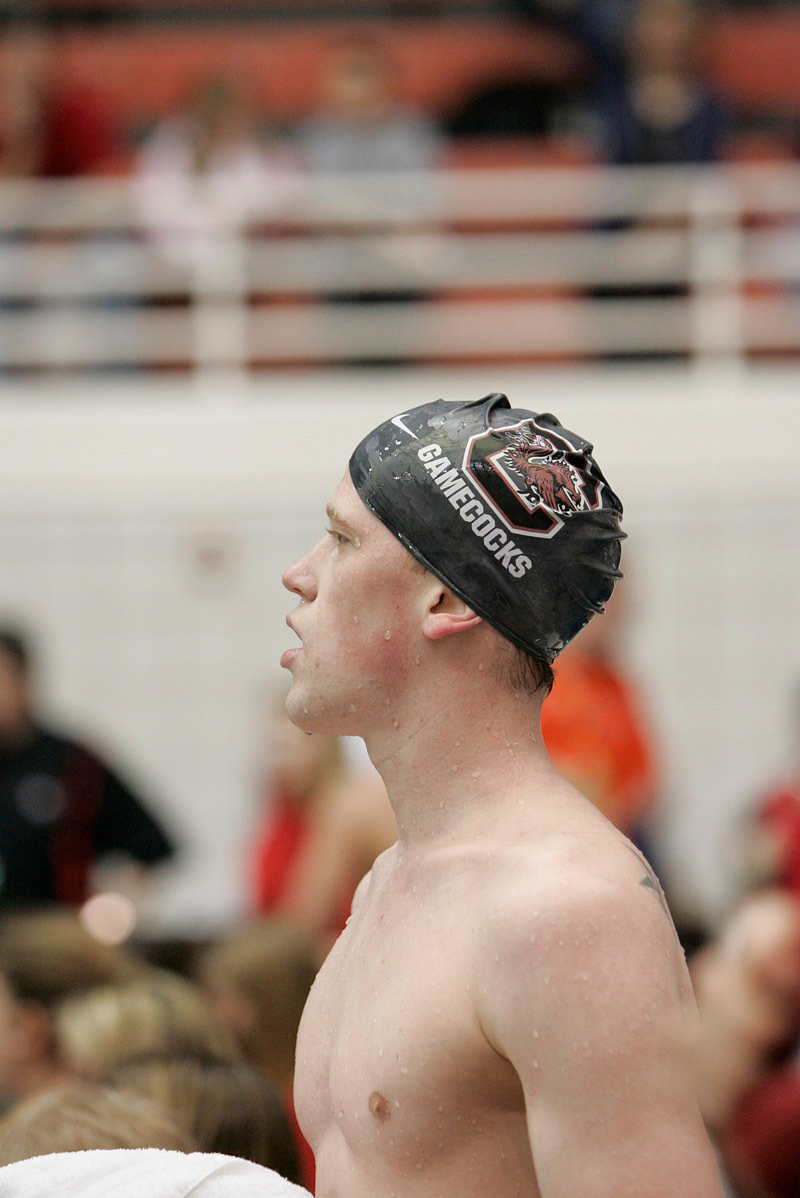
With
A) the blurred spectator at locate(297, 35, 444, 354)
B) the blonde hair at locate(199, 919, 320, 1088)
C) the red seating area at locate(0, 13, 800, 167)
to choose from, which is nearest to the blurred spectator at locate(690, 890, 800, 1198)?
the blonde hair at locate(199, 919, 320, 1088)

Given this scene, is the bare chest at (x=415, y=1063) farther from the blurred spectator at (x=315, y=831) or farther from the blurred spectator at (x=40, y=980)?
the blurred spectator at (x=315, y=831)

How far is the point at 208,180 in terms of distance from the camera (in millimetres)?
7672

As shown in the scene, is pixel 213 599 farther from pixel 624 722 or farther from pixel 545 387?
pixel 624 722

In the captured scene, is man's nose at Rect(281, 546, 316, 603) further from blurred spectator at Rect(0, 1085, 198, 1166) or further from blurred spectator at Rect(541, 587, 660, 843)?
blurred spectator at Rect(541, 587, 660, 843)

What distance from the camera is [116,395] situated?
314 inches

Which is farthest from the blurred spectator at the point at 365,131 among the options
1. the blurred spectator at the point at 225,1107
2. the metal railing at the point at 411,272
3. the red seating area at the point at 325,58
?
the blurred spectator at the point at 225,1107

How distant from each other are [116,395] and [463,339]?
71.5 inches

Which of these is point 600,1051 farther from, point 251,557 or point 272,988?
point 251,557

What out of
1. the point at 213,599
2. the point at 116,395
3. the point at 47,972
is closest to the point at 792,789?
the point at 47,972

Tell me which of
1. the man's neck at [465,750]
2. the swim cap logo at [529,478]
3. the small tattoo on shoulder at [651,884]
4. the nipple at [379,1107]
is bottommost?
the nipple at [379,1107]

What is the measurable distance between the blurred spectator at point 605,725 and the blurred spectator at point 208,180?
3480 mm

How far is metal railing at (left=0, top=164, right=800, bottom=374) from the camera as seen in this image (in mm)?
7922

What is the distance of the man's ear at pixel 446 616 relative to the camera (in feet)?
5.09

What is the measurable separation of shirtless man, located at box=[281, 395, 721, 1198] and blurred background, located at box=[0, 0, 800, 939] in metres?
5.78
